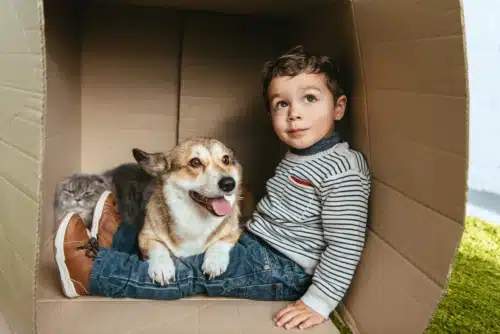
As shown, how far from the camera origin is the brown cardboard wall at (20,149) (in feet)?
3.28

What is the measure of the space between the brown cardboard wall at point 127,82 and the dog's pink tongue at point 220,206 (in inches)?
31.5

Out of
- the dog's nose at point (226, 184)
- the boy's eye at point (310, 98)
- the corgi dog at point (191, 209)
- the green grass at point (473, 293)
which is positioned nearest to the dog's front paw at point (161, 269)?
the corgi dog at point (191, 209)

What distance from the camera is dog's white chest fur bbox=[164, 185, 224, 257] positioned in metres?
1.49

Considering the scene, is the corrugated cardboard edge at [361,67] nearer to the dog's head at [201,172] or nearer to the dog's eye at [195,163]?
the dog's head at [201,172]

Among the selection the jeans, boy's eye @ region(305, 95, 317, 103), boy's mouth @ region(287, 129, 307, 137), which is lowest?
the jeans

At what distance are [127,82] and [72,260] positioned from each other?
0.97 meters

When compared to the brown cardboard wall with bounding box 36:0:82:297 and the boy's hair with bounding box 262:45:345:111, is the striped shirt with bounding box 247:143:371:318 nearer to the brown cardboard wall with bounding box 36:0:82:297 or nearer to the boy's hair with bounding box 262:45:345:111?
the boy's hair with bounding box 262:45:345:111

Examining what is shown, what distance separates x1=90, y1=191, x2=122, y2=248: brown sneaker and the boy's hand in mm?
634

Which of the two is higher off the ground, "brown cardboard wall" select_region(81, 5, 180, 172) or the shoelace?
"brown cardboard wall" select_region(81, 5, 180, 172)

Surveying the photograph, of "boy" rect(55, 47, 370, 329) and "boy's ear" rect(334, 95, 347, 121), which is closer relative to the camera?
"boy" rect(55, 47, 370, 329)

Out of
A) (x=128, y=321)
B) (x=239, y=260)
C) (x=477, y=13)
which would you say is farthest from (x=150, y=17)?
(x=477, y=13)

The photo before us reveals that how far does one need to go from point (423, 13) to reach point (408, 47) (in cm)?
10

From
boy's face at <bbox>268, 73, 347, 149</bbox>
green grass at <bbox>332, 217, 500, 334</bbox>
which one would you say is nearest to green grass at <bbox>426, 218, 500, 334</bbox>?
green grass at <bbox>332, 217, 500, 334</bbox>

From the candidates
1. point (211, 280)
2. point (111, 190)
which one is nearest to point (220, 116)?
point (111, 190)
